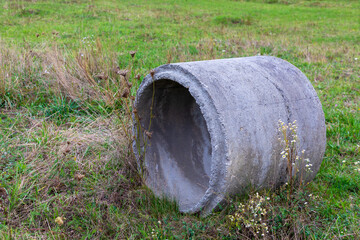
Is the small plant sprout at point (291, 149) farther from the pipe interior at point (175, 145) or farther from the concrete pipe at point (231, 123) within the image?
the pipe interior at point (175, 145)

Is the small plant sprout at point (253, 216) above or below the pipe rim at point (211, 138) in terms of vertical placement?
below

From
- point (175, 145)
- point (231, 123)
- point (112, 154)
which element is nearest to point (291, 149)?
point (231, 123)

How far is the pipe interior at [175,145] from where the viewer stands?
10.7ft

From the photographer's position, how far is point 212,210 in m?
2.58

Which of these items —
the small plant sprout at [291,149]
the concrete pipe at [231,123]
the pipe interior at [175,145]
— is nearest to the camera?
the concrete pipe at [231,123]

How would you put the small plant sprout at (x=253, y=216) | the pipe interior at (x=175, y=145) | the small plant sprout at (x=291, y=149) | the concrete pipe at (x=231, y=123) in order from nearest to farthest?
the small plant sprout at (x=253, y=216)
the concrete pipe at (x=231, y=123)
the small plant sprout at (x=291, y=149)
the pipe interior at (x=175, y=145)

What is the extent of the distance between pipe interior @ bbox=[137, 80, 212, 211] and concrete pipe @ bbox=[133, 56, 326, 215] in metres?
0.01

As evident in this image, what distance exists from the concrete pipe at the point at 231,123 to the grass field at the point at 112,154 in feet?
0.55

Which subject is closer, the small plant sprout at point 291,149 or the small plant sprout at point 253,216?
the small plant sprout at point 253,216

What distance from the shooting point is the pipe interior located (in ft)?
10.7

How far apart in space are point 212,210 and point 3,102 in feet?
11.0

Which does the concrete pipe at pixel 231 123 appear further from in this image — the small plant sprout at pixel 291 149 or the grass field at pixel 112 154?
the grass field at pixel 112 154

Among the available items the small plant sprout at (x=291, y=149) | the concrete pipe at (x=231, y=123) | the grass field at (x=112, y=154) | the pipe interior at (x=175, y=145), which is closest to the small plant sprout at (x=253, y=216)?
the grass field at (x=112, y=154)

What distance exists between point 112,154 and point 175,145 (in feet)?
2.14
